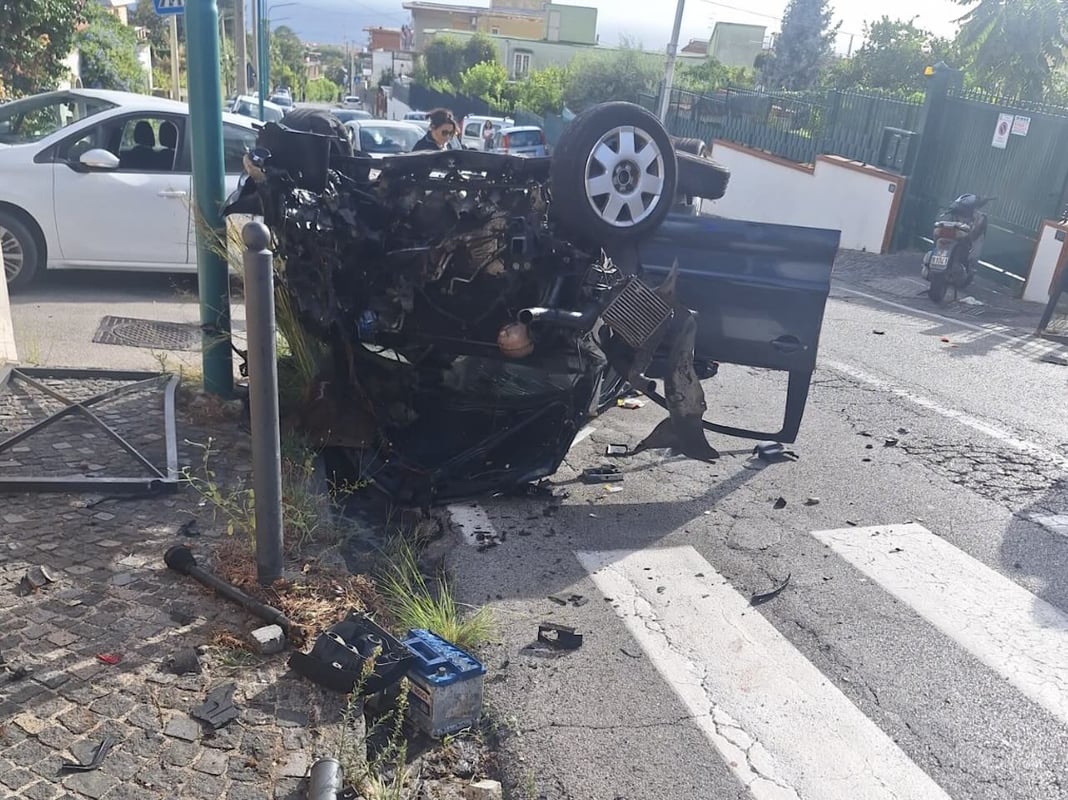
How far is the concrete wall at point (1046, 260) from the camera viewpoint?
487 inches

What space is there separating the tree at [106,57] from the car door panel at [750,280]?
2355 centimetres

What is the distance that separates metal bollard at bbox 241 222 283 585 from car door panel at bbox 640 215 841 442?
271 cm

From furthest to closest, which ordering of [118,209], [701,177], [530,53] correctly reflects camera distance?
[530,53], [118,209], [701,177]

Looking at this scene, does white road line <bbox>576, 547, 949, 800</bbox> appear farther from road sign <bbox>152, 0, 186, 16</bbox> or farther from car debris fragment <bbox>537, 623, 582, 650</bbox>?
road sign <bbox>152, 0, 186, 16</bbox>

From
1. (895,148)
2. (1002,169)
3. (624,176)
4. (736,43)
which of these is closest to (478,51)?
(736,43)

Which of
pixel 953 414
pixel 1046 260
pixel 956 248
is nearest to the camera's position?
pixel 953 414

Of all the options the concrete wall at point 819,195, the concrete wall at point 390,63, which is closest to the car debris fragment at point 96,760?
the concrete wall at point 819,195

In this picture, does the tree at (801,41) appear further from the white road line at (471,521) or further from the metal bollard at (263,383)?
the metal bollard at (263,383)

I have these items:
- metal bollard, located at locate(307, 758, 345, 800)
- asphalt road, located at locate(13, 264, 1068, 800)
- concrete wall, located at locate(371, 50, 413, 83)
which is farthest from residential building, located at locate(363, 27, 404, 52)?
metal bollard, located at locate(307, 758, 345, 800)

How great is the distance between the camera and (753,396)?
780 cm

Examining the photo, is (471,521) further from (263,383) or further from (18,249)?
(18,249)

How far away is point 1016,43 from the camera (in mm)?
18500

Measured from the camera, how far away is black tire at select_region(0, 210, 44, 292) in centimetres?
875

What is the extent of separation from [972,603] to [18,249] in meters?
8.32
